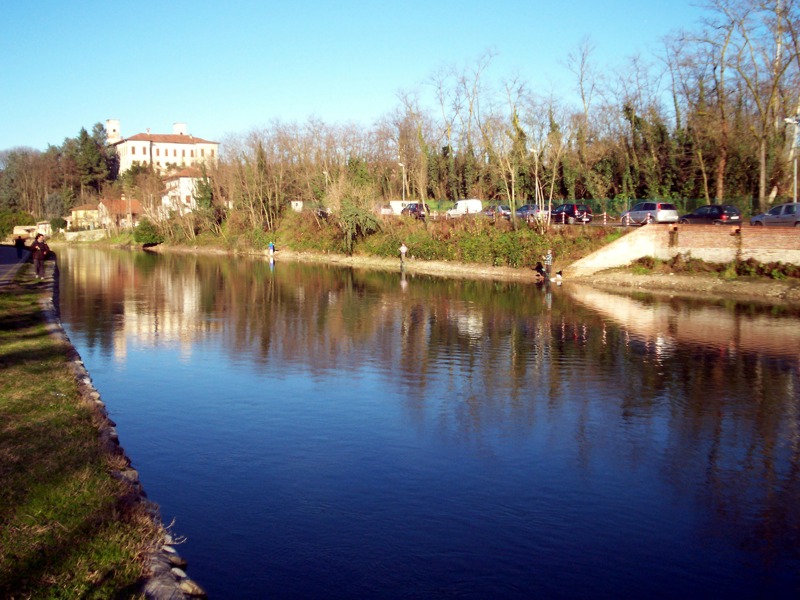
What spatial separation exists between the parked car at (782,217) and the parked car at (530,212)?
1399cm

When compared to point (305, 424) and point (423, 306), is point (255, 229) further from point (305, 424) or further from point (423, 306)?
point (305, 424)

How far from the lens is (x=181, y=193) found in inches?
3944

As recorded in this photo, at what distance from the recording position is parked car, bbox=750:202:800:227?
36.2 meters

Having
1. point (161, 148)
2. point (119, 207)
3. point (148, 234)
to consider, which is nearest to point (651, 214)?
point (148, 234)

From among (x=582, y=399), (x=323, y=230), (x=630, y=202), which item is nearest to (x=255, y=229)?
(x=323, y=230)

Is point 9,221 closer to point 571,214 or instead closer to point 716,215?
point 571,214

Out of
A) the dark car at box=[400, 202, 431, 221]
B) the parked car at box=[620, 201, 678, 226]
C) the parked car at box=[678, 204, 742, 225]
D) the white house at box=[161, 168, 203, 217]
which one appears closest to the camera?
the parked car at box=[678, 204, 742, 225]

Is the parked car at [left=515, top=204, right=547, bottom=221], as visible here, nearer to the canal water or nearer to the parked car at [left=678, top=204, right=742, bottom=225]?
the parked car at [left=678, top=204, right=742, bottom=225]

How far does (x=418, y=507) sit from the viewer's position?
989 cm

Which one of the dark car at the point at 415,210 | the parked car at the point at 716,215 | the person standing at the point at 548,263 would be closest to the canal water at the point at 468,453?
the person standing at the point at 548,263

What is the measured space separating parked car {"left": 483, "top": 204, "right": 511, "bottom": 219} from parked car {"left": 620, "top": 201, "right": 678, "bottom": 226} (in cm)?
951

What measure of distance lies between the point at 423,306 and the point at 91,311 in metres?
13.5

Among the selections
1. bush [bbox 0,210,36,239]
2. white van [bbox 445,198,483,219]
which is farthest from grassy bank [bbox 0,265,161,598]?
bush [bbox 0,210,36,239]

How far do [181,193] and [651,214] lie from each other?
2811 inches
